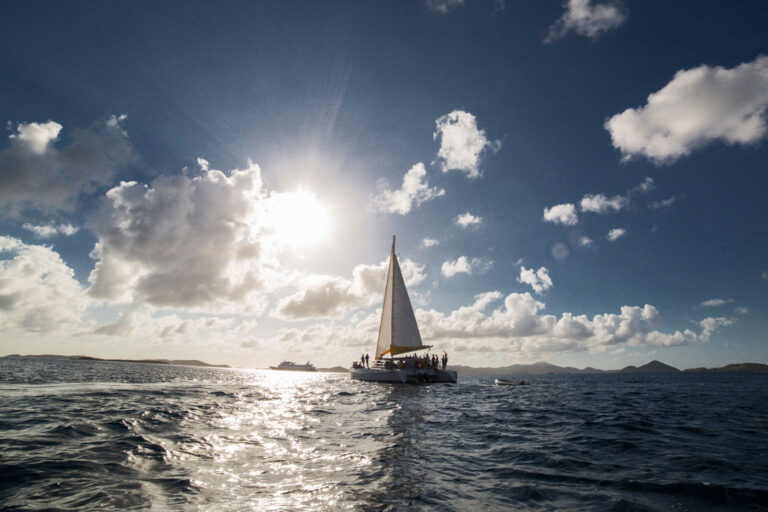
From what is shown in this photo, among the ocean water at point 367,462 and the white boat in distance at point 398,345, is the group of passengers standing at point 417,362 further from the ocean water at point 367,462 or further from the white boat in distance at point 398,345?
the ocean water at point 367,462

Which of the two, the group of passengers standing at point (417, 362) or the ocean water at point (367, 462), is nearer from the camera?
the ocean water at point (367, 462)

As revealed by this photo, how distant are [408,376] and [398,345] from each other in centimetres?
640

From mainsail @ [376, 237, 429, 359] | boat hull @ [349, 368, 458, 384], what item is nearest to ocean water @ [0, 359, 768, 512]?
boat hull @ [349, 368, 458, 384]

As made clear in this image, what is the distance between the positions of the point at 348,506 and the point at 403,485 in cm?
177

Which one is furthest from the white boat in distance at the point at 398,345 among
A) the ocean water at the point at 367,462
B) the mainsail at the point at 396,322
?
the ocean water at the point at 367,462

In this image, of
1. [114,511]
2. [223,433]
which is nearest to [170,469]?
[114,511]

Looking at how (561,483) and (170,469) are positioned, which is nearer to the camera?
(561,483)

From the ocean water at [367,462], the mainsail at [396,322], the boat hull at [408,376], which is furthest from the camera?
the mainsail at [396,322]

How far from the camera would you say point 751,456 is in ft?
34.1

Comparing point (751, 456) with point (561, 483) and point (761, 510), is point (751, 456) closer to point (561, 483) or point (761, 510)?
point (761, 510)

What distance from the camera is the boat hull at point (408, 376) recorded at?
4738 centimetres

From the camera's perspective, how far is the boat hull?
47.4 m

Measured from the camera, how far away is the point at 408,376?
47.3 m

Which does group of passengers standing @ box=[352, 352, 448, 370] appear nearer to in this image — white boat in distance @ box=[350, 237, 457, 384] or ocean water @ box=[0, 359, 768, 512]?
white boat in distance @ box=[350, 237, 457, 384]
